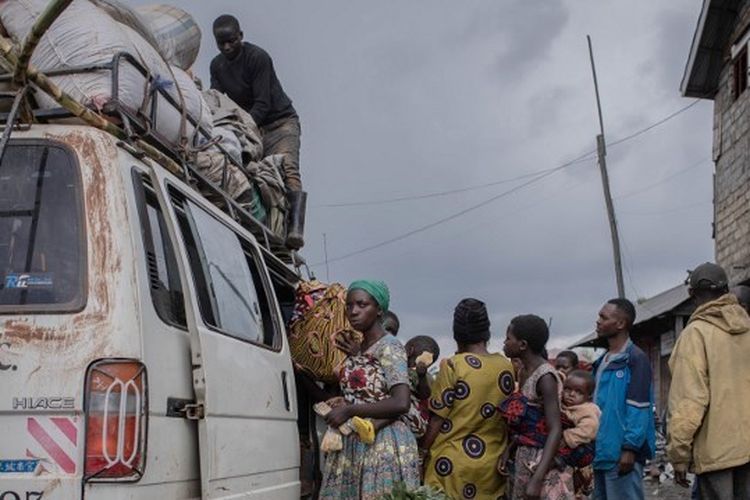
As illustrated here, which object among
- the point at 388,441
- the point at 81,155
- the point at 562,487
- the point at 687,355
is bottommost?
the point at 562,487

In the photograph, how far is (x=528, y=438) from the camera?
4.40 metres

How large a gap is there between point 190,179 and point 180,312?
818mm

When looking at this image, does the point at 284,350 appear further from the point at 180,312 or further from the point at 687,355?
the point at 687,355

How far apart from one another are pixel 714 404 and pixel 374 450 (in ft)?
5.76

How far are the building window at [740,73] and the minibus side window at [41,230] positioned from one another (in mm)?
13780

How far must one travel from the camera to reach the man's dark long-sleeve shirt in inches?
281

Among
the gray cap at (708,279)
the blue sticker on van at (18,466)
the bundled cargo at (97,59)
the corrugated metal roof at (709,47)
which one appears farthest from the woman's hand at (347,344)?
the corrugated metal roof at (709,47)

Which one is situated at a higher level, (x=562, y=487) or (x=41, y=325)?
(x=41, y=325)

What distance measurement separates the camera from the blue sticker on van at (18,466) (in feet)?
7.96

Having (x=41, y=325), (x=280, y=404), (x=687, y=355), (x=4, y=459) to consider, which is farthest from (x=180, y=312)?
(x=687, y=355)

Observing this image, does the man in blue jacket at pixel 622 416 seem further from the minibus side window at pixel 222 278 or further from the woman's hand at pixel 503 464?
the minibus side window at pixel 222 278

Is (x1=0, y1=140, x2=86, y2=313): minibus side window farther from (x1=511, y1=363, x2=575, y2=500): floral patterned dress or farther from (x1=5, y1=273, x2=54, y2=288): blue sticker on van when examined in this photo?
(x1=511, y1=363, x2=575, y2=500): floral patterned dress

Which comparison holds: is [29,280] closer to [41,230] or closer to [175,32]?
[41,230]

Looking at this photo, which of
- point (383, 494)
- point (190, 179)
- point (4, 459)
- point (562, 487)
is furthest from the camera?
point (562, 487)
